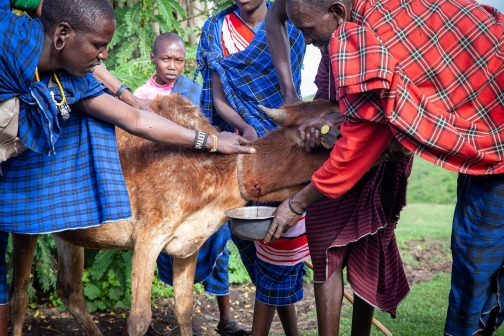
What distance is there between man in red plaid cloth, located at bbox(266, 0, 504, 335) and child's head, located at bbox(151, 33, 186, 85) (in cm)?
279

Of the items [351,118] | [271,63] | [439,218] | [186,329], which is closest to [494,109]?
[351,118]

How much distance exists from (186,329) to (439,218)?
26.5ft

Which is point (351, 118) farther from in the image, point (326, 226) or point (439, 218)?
point (439, 218)

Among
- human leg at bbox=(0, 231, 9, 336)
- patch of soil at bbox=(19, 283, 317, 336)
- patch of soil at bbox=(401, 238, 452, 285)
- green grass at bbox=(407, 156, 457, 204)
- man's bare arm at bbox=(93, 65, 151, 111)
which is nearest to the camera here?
human leg at bbox=(0, 231, 9, 336)

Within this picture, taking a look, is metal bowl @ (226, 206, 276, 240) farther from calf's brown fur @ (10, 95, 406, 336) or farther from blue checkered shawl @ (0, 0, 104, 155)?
blue checkered shawl @ (0, 0, 104, 155)

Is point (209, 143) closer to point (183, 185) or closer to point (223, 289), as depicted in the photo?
point (183, 185)

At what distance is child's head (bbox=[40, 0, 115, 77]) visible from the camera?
3.42m

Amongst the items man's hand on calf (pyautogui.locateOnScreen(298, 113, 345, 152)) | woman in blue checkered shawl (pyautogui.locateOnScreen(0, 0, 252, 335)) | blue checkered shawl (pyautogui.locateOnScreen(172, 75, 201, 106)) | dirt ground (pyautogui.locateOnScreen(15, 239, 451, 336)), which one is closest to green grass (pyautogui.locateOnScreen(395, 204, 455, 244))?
dirt ground (pyautogui.locateOnScreen(15, 239, 451, 336))

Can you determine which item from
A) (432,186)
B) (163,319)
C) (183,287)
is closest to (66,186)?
(183,287)

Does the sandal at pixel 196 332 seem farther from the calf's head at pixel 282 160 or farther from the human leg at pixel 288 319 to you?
the calf's head at pixel 282 160

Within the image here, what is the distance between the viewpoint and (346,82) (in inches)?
121

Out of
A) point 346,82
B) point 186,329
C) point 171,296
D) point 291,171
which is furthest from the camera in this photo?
point 171,296

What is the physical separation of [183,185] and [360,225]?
4.05 ft

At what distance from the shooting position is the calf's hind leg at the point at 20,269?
471 centimetres
